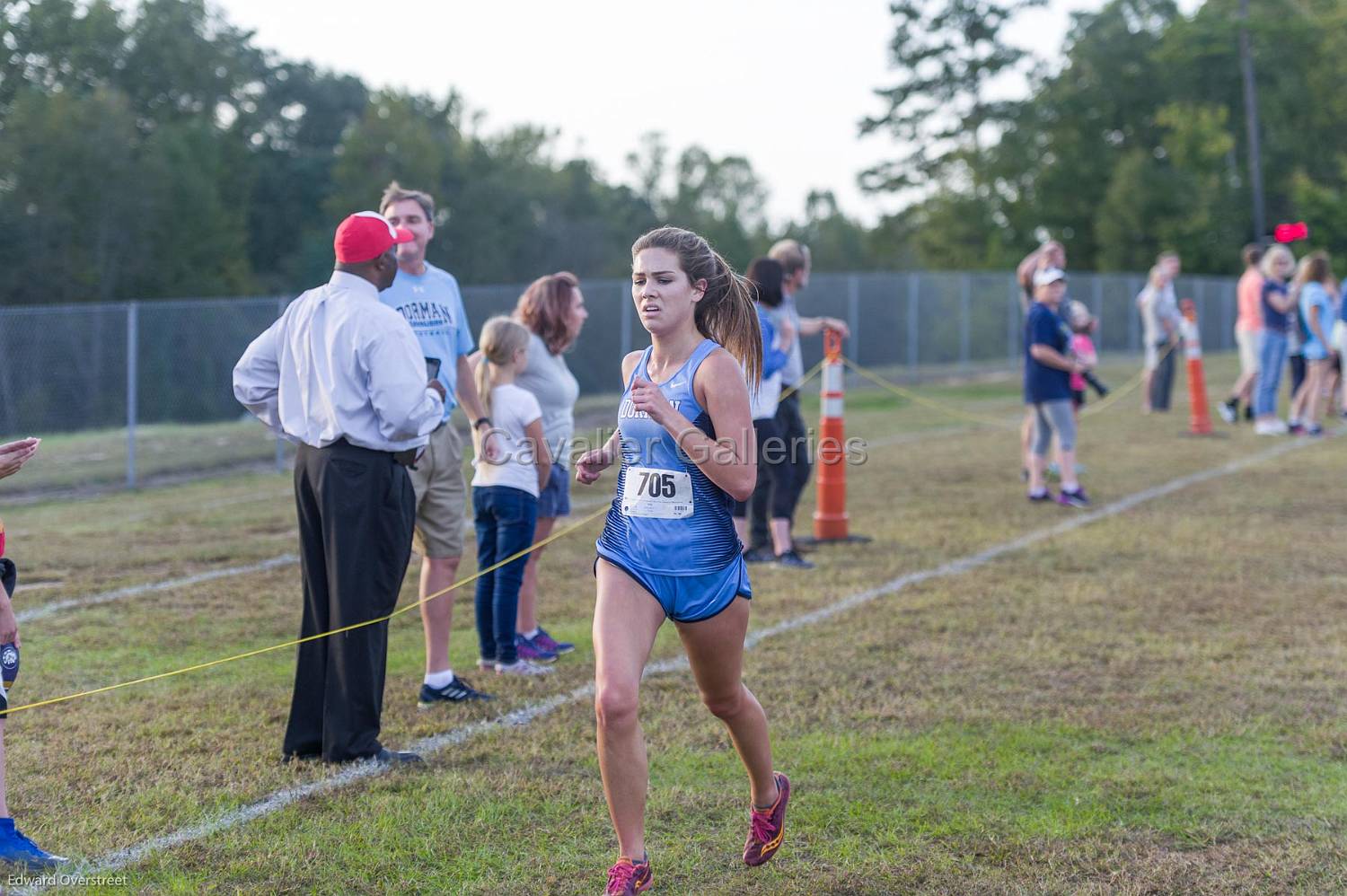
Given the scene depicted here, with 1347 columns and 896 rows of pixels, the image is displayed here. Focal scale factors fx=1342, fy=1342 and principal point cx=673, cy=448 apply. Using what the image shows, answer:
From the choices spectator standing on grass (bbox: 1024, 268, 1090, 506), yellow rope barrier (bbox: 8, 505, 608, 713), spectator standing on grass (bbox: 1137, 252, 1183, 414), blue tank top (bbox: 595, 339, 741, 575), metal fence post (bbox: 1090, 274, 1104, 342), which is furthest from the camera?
metal fence post (bbox: 1090, 274, 1104, 342)

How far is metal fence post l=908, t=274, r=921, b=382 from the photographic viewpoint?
28800 mm

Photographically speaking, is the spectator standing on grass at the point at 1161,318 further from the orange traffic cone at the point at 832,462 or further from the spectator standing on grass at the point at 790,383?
the spectator standing on grass at the point at 790,383

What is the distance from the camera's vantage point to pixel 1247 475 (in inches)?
515

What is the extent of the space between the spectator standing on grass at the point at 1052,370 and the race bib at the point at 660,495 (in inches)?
305

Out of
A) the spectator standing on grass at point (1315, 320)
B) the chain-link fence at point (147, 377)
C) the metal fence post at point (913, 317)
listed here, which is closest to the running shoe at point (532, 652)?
the chain-link fence at point (147, 377)

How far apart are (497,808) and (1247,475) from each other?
34.6ft

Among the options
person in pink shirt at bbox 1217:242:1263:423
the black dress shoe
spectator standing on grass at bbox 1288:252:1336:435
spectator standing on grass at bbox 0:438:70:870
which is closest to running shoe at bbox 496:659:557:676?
the black dress shoe

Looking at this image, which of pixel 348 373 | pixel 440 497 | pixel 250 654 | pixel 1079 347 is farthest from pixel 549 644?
pixel 1079 347

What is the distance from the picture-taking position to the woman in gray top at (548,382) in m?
6.62

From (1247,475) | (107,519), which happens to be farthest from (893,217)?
(107,519)

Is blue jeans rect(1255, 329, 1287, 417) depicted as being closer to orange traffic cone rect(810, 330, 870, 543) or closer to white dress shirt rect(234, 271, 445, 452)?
orange traffic cone rect(810, 330, 870, 543)

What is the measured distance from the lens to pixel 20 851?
13.2 ft

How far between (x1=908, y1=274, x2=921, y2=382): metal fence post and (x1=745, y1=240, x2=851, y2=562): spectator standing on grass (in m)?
19.9

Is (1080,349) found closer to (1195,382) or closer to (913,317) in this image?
(1195,382)
